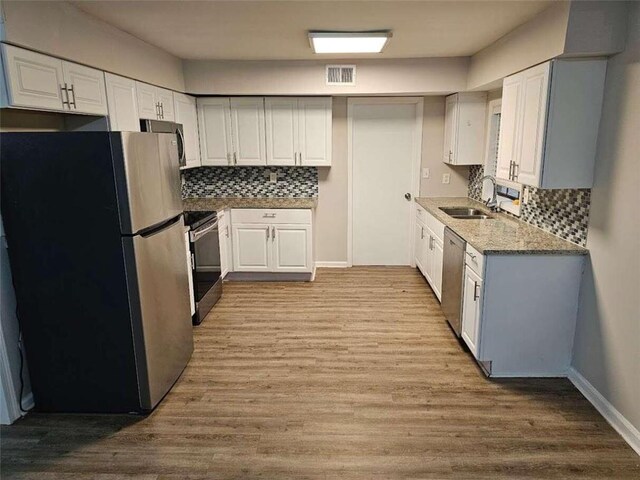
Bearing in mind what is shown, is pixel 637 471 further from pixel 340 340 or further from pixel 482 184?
pixel 482 184

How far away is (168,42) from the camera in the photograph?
3.43 meters

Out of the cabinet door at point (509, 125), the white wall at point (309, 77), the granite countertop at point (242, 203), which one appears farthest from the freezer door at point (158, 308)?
the cabinet door at point (509, 125)

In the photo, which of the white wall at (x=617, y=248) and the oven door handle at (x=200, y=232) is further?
the oven door handle at (x=200, y=232)

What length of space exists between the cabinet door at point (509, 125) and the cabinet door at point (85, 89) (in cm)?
281

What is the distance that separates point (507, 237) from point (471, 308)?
1.87ft

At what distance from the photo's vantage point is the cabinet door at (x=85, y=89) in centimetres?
250

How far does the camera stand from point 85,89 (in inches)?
104

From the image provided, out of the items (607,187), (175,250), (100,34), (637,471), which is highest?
(100,34)

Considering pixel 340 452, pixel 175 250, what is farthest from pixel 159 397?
pixel 340 452

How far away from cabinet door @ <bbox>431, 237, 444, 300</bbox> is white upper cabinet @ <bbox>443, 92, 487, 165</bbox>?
104cm

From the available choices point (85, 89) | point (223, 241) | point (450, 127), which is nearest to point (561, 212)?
point (450, 127)

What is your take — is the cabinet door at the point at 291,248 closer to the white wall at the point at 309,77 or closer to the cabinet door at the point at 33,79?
the white wall at the point at 309,77

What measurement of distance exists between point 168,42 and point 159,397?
273 cm

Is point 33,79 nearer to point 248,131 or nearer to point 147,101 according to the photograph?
point 147,101
